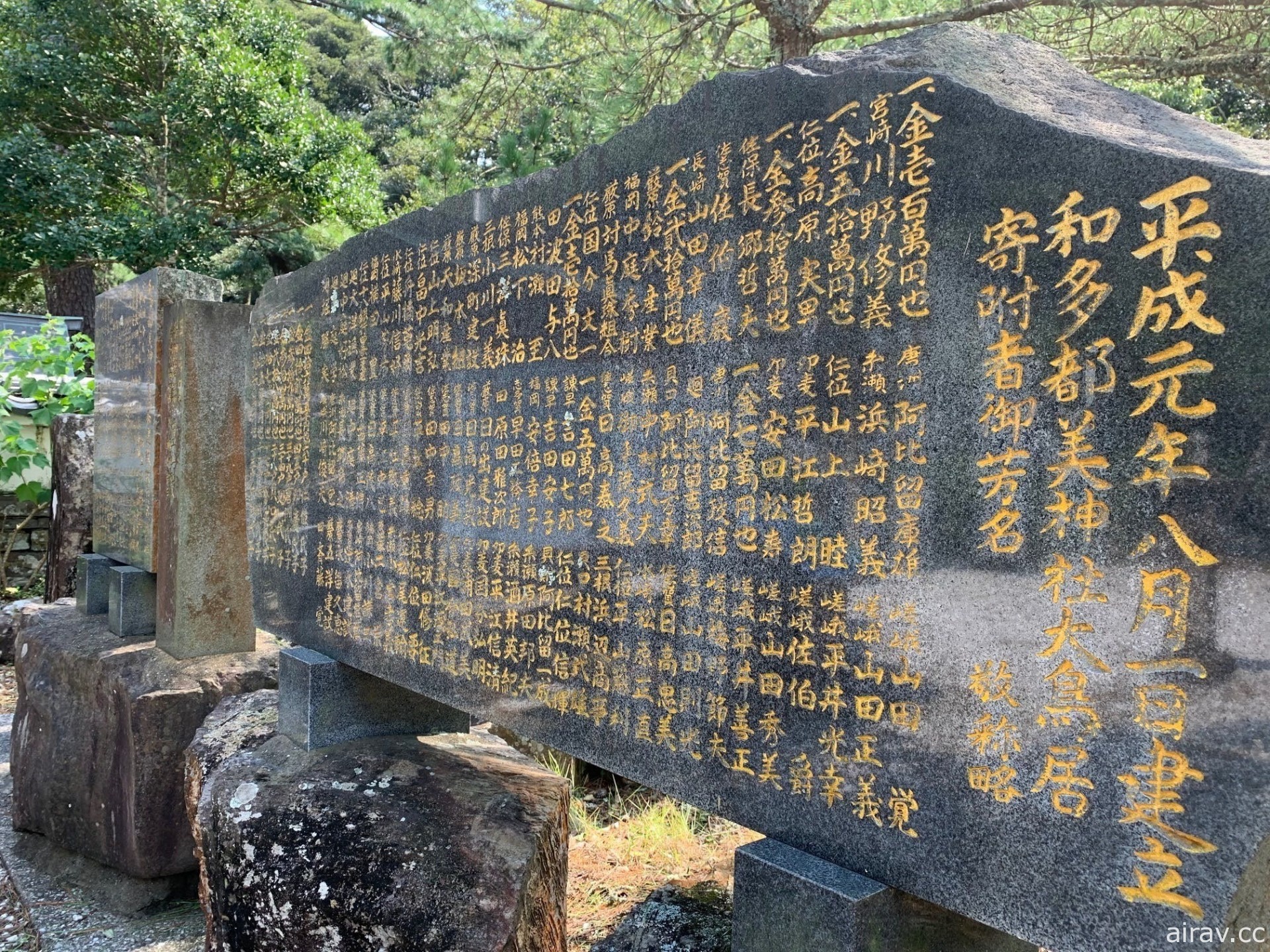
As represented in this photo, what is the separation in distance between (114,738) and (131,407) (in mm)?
1772

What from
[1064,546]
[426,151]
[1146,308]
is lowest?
[1064,546]

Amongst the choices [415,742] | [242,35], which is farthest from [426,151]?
[415,742]

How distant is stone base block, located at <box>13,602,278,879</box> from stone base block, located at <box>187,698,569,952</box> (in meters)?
0.82

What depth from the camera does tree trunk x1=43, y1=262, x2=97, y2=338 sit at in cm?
1051

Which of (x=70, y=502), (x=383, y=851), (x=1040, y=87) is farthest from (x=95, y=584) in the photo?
(x=1040, y=87)

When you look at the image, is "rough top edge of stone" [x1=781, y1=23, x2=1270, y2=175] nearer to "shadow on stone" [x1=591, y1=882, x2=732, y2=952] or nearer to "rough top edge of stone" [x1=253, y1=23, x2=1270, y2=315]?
"rough top edge of stone" [x1=253, y1=23, x2=1270, y2=315]

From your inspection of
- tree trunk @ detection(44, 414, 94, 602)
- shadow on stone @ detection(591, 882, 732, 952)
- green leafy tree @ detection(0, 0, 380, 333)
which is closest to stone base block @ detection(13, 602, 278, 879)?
tree trunk @ detection(44, 414, 94, 602)

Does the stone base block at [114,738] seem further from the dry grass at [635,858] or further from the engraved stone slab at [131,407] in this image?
the dry grass at [635,858]

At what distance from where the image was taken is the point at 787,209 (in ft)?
6.15

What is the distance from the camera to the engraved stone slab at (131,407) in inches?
180

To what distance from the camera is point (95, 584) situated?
523 centimetres

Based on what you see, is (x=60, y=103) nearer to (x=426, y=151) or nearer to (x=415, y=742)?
(x=426, y=151)

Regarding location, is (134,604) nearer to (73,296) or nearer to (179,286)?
(179,286)

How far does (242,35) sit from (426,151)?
3395mm
